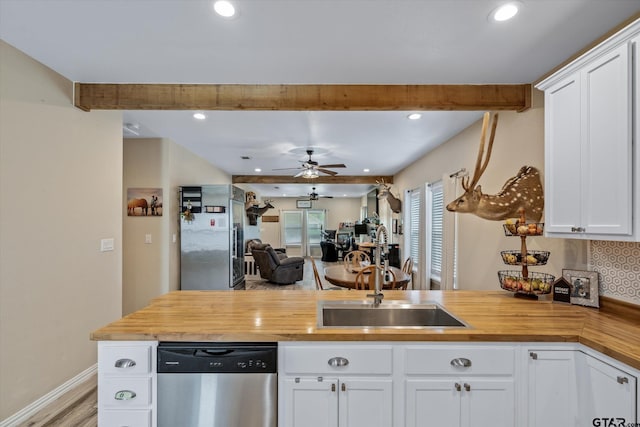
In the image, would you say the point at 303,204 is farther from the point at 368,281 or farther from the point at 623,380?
the point at 623,380

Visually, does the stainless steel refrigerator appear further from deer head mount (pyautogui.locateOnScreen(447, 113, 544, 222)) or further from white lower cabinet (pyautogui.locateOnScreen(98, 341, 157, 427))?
deer head mount (pyautogui.locateOnScreen(447, 113, 544, 222))

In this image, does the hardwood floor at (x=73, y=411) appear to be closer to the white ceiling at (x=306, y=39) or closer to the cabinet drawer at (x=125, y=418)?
the cabinet drawer at (x=125, y=418)

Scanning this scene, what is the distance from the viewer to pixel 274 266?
20.6 feet

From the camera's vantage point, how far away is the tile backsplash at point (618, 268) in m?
1.65

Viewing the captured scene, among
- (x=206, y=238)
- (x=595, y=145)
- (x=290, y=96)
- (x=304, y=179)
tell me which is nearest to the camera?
(x=595, y=145)

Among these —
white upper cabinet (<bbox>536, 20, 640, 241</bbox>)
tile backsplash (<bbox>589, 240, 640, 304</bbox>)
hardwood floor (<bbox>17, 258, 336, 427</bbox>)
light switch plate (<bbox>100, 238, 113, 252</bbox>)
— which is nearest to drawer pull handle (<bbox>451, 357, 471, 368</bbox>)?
white upper cabinet (<bbox>536, 20, 640, 241</bbox>)

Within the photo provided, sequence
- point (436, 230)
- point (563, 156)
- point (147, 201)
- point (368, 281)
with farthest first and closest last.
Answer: point (436, 230) → point (147, 201) → point (368, 281) → point (563, 156)

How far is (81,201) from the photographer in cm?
244

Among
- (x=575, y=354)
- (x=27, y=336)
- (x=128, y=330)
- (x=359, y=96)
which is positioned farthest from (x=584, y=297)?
(x=27, y=336)

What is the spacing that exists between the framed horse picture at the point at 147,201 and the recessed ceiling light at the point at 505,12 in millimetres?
4023

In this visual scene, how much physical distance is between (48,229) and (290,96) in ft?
7.10

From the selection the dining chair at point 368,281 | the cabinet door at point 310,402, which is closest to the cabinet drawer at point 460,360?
the cabinet door at point 310,402

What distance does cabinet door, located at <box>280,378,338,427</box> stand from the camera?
1.41 meters

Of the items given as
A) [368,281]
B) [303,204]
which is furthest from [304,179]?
[303,204]
